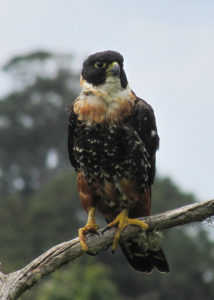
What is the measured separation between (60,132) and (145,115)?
48.8 m

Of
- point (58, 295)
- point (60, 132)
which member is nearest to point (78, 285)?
point (58, 295)

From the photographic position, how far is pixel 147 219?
7480 mm

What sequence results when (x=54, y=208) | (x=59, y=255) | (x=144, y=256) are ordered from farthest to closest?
(x=54, y=208), (x=144, y=256), (x=59, y=255)

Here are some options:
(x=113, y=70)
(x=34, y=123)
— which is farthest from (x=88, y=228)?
(x=34, y=123)

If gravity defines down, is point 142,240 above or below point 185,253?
above

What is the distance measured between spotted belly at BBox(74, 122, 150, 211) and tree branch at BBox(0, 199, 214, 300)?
0.62 metres

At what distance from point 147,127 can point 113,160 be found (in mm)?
432

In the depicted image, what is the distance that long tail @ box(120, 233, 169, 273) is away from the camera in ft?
26.9

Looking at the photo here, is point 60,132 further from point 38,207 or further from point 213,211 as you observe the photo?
point 213,211

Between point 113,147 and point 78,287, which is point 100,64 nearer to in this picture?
point 113,147

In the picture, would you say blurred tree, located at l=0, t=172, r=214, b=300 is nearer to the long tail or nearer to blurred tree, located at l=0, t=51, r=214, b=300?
blurred tree, located at l=0, t=51, r=214, b=300

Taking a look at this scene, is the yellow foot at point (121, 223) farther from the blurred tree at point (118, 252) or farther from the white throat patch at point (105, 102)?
the blurred tree at point (118, 252)

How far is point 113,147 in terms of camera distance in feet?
26.0

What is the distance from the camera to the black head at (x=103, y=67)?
811 cm
